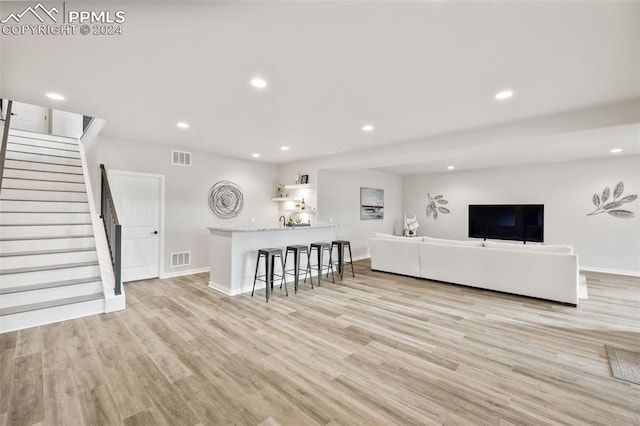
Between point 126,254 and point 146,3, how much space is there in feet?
15.0

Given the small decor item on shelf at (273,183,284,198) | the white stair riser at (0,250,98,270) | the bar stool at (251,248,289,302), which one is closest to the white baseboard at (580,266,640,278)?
the bar stool at (251,248,289,302)

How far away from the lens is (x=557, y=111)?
3.52m

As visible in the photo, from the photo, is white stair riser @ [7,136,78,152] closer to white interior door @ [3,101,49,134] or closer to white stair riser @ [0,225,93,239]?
white interior door @ [3,101,49,134]

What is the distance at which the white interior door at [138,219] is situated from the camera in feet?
16.4

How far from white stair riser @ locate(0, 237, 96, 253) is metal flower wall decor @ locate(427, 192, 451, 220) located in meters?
8.50

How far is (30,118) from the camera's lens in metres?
6.41

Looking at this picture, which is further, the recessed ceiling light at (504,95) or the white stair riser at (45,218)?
the white stair riser at (45,218)

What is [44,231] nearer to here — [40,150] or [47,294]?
[47,294]

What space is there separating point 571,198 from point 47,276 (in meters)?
10.1

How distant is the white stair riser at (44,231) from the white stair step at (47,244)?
166 millimetres

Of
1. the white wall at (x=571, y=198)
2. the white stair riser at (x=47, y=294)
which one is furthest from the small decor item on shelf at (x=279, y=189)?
the white wall at (x=571, y=198)

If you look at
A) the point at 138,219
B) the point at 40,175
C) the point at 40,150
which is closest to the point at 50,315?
the point at 138,219

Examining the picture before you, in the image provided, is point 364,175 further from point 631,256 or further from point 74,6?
point 74,6

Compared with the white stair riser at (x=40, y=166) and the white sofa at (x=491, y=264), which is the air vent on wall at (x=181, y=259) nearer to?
the white stair riser at (x=40, y=166)
